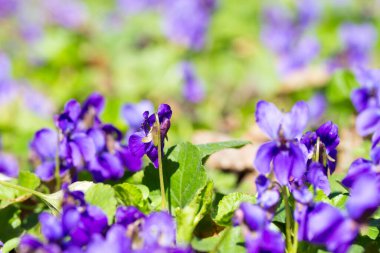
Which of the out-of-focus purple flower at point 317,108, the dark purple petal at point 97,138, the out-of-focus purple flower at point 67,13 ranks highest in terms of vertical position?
the out-of-focus purple flower at point 67,13

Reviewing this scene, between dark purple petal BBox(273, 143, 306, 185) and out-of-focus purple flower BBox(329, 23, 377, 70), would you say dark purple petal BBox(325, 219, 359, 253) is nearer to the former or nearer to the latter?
dark purple petal BBox(273, 143, 306, 185)

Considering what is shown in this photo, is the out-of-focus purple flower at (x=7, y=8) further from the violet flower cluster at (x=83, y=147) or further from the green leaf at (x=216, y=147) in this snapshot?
the green leaf at (x=216, y=147)

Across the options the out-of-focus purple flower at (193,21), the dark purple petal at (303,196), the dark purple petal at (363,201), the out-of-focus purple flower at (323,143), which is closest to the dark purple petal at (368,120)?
the out-of-focus purple flower at (323,143)

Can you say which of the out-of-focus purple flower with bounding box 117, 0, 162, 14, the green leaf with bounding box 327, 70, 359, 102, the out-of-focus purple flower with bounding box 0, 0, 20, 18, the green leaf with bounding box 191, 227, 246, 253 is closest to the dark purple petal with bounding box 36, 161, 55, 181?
the green leaf with bounding box 191, 227, 246, 253

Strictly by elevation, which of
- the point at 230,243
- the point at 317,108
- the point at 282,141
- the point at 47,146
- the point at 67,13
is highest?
the point at 67,13

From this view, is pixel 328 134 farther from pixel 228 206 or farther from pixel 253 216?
pixel 253 216

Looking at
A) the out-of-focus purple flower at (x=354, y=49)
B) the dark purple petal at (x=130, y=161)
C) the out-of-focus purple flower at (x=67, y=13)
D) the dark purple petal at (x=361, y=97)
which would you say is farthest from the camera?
the out-of-focus purple flower at (x=67, y=13)

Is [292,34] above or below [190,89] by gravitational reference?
above

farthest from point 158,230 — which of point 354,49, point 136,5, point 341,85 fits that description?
point 136,5
